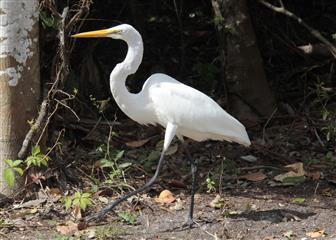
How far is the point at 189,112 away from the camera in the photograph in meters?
5.09

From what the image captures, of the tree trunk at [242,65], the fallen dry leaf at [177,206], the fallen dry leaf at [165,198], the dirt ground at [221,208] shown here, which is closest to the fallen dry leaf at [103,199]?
the dirt ground at [221,208]

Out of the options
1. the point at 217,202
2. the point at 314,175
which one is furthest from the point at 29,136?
the point at 314,175

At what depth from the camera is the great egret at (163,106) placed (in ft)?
16.4

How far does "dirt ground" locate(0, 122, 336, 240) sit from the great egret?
213 mm

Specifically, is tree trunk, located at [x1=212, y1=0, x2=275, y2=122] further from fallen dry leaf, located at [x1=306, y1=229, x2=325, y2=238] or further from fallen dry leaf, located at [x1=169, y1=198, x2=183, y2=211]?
fallen dry leaf, located at [x1=306, y1=229, x2=325, y2=238]

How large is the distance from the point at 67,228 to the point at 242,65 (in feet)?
9.72

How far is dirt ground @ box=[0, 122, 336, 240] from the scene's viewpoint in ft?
15.6

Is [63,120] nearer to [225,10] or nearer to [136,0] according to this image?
[225,10]

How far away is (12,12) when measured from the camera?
Result: 494 cm

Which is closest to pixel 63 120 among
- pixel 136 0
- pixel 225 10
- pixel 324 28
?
pixel 225 10

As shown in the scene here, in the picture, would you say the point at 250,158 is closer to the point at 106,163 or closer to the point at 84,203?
the point at 106,163

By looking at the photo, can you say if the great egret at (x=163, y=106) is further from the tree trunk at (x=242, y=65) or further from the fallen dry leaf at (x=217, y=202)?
the tree trunk at (x=242, y=65)

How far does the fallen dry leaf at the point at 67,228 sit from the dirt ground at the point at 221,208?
1cm

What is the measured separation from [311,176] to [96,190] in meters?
1.83
